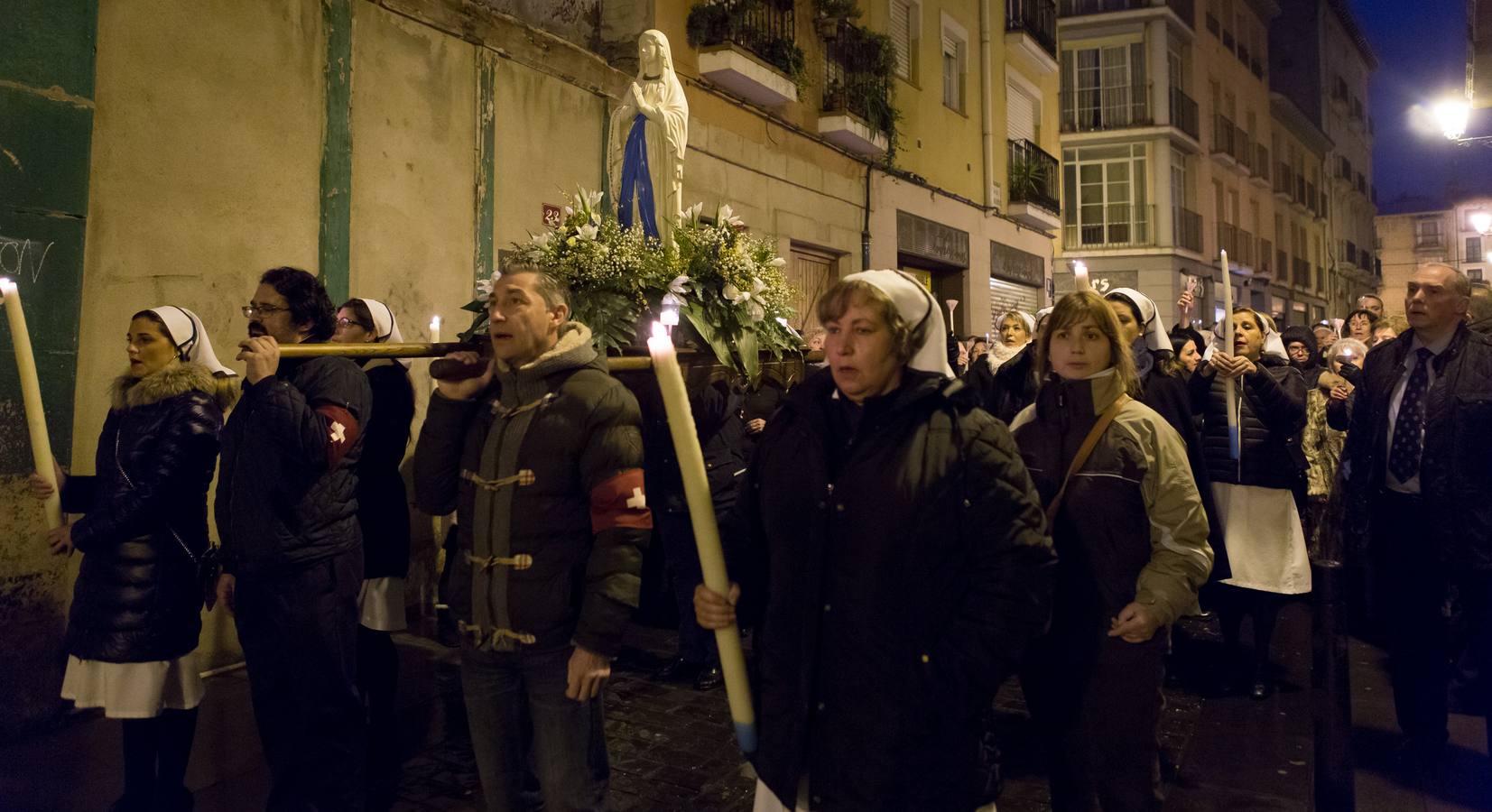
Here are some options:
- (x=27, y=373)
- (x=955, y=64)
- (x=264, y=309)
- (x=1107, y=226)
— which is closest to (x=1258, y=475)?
(x=264, y=309)

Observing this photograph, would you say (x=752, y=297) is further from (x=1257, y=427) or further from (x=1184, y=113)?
(x=1184, y=113)

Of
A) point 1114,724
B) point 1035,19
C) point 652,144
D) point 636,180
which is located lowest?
point 1114,724

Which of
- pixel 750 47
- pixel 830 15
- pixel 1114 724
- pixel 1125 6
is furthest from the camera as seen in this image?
pixel 1125 6

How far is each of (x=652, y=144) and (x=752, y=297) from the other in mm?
1360

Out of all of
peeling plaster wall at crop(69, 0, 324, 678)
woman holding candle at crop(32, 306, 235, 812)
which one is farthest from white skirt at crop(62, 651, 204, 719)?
peeling plaster wall at crop(69, 0, 324, 678)

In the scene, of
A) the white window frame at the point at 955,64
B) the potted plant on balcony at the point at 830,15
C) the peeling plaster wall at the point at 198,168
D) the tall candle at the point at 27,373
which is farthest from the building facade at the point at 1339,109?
the tall candle at the point at 27,373

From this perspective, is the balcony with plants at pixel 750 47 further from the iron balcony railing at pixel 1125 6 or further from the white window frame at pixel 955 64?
the iron balcony railing at pixel 1125 6

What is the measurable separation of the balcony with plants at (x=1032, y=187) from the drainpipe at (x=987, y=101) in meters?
0.93

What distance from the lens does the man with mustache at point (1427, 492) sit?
4.20m

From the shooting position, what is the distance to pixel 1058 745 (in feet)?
10.6

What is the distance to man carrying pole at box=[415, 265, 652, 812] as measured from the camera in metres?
2.94

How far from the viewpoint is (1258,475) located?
206 inches

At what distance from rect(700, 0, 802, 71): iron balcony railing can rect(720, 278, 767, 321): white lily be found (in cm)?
632

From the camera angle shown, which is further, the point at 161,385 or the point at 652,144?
the point at 652,144
